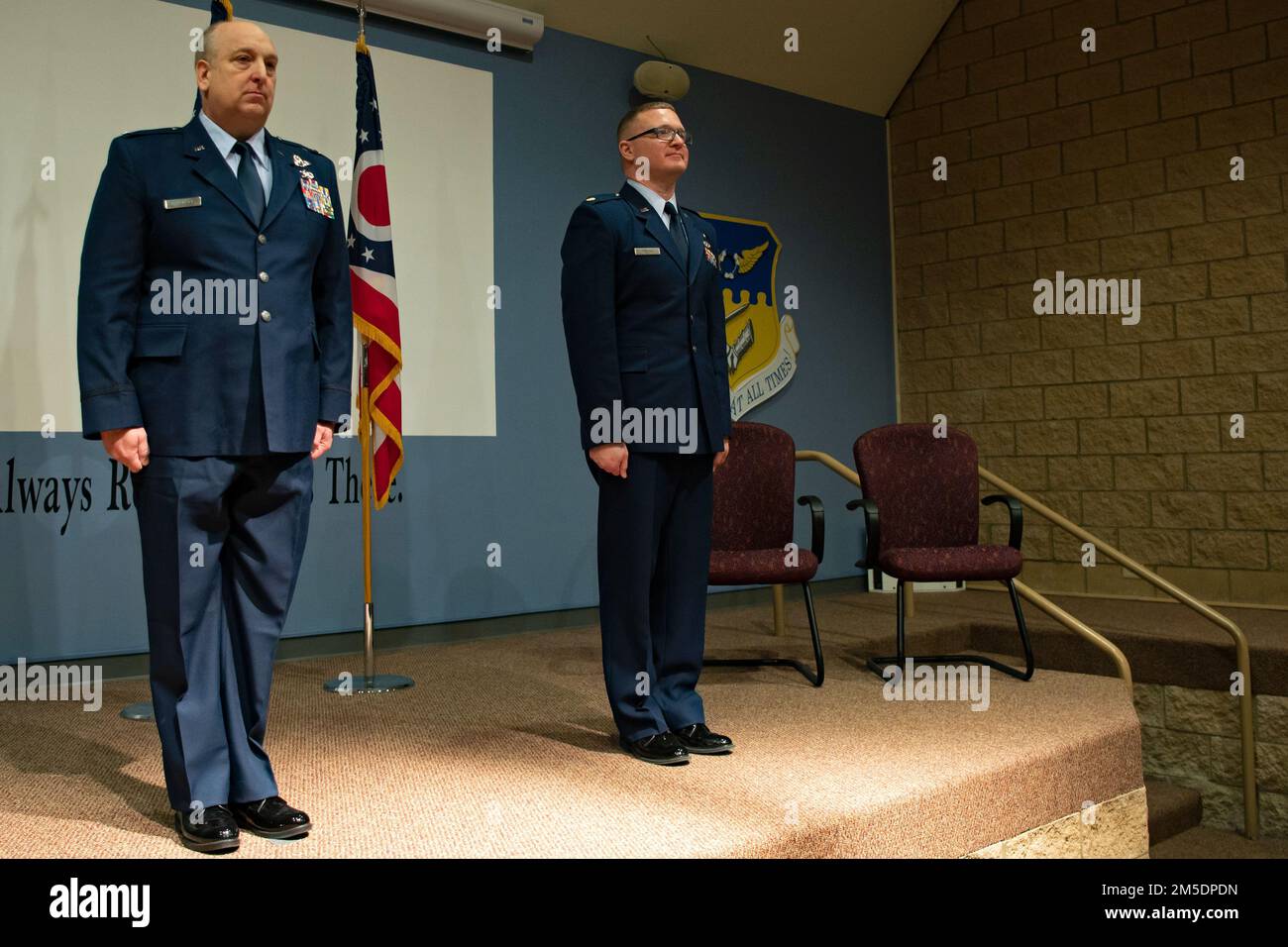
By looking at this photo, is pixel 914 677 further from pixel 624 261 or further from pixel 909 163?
pixel 909 163

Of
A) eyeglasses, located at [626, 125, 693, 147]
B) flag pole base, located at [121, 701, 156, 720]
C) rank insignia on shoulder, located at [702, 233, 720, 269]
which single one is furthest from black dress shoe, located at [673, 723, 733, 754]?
flag pole base, located at [121, 701, 156, 720]

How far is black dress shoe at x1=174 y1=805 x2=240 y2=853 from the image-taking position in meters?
1.94

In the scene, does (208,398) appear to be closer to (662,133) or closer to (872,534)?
(662,133)

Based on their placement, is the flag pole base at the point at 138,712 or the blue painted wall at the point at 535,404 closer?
the flag pole base at the point at 138,712

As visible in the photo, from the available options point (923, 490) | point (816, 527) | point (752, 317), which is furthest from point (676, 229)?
point (752, 317)

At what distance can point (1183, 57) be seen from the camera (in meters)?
5.48

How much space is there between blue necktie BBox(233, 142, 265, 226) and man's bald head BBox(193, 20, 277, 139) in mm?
42

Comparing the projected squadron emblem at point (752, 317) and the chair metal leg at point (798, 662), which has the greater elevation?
the projected squadron emblem at point (752, 317)

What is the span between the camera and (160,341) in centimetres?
200

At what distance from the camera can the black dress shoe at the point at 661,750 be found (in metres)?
2.58

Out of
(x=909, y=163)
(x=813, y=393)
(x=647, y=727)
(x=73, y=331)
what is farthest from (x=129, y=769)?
(x=909, y=163)

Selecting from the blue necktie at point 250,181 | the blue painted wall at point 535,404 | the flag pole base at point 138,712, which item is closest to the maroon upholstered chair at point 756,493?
the blue painted wall at point 535,404

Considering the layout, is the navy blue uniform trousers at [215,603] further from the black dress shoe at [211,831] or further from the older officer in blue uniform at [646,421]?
the older officer in blue uniform at [646,421]

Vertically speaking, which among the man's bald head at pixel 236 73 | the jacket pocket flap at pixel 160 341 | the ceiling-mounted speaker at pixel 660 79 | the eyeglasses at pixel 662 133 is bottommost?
the jacket pocket flap at pixel 160 341
